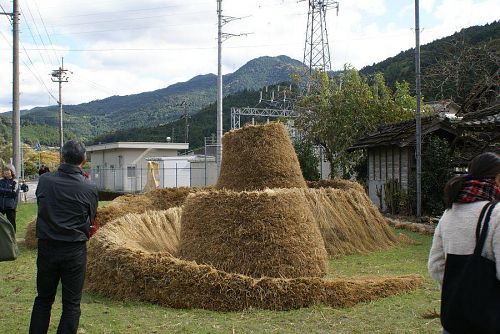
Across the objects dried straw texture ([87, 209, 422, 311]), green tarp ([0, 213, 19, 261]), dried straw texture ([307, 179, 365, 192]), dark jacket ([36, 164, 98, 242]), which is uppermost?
dark jacket ([36, 164, 98, 242])

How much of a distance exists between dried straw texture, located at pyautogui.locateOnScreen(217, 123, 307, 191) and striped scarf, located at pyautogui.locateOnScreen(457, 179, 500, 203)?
6.78 meters

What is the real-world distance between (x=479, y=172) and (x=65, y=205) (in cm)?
345

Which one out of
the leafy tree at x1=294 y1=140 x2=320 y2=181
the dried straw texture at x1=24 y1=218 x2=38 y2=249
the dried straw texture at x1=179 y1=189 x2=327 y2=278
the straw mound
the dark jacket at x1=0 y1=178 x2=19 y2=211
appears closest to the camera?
the dried straw texture at x1=179 y1=189 x2=327 y2=278

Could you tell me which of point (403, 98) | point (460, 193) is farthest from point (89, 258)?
point (403, 98)

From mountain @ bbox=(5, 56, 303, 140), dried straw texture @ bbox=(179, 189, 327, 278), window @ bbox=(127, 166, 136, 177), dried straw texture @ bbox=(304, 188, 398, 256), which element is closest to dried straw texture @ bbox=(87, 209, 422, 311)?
dried straw texture @ bbox=(179, 189, 327, 278)

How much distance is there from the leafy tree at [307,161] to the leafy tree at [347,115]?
105cm

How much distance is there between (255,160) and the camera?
1023 centimetres

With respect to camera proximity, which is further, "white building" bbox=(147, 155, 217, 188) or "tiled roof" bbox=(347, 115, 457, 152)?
"white building" bbox=(147, 155, 217, 188)

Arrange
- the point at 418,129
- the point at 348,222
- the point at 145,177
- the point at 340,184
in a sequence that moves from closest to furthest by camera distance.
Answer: the point at 348,222, the point at 340,184, the point at 418,129, the point at 145,177

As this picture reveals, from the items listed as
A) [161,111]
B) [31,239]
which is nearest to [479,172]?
[31,239]

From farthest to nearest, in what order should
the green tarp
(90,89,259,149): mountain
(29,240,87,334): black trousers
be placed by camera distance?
(90,89,259,149): mountain, the green tarp, (29,240,87,334): black trousers

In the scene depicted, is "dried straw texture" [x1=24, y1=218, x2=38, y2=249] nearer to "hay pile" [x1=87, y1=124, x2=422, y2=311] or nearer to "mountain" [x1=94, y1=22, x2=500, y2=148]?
"hay pile" [x1=87, y1=124, x2=422, y2=311]

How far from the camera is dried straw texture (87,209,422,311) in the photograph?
6633 mm

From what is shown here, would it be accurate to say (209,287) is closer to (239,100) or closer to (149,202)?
(149,202)
